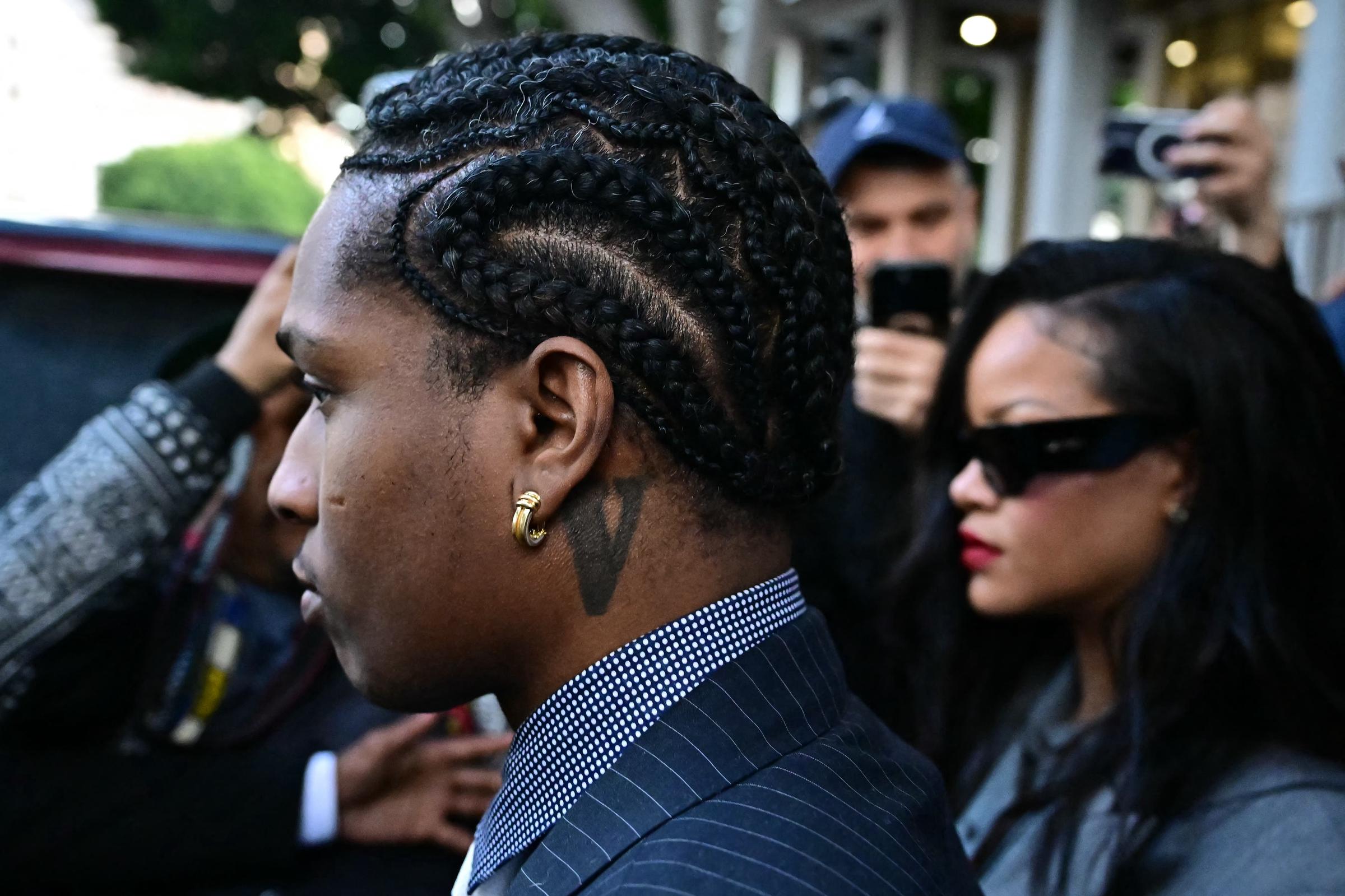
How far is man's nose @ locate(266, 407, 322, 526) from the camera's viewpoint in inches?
52.2

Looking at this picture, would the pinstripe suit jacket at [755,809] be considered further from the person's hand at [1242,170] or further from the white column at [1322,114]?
the white column at [1322,114]

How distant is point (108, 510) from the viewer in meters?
2.18

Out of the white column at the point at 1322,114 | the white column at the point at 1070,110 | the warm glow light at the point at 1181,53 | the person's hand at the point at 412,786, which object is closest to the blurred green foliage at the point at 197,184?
the white column at the point at 1070,110

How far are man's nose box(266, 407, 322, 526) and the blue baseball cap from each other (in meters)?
2.56

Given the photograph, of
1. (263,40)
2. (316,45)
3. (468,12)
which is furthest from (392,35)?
(468,12)

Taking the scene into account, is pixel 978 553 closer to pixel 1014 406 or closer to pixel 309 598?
pixel 1014 406

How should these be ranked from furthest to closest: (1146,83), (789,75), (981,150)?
(789,75), (981,150), (1146,83)

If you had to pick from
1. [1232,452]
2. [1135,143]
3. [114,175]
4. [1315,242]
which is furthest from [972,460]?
[114,175]

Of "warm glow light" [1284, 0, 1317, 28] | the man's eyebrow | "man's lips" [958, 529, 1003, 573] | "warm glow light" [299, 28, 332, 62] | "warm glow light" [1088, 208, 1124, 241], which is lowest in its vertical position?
"man's lips" [958, 529, 1003, 573]

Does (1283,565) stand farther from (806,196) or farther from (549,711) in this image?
(549,711)

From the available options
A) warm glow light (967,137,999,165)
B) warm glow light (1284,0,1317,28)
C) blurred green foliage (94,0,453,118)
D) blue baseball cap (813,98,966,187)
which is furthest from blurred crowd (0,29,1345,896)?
blurred green foliage (94,0,453,118)

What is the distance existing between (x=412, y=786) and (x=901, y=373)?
1501mm

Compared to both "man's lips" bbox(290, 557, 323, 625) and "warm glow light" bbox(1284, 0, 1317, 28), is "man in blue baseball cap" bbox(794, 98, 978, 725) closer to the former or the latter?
"man's lips" bbox(290, 557, 323, 625)

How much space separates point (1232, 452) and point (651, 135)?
1.38 m
